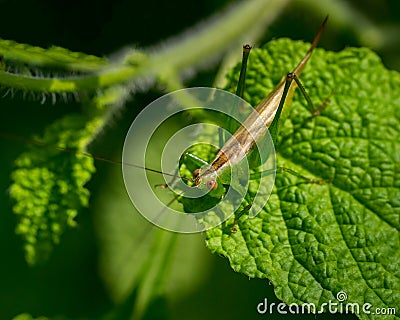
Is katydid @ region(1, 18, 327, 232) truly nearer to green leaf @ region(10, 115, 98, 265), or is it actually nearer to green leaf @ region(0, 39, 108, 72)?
green leaf @ region(10, 115, 98, 265)

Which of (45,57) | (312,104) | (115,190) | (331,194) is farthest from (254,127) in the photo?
(115,190)

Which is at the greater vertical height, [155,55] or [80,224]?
[155,55]

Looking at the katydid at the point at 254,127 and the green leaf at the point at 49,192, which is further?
the green leaf at the point at 49,192

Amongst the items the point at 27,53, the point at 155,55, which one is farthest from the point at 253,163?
the point at 27,53

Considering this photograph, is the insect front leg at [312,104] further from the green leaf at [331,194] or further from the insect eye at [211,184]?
the insect eye at [211,184]

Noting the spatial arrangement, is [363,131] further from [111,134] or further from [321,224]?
[111,134]

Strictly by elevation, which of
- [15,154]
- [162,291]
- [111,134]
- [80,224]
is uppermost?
[111,134]

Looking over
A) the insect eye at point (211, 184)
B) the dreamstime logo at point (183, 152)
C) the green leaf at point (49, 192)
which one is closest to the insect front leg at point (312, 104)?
the dreamstime logo at point (183, 152)
